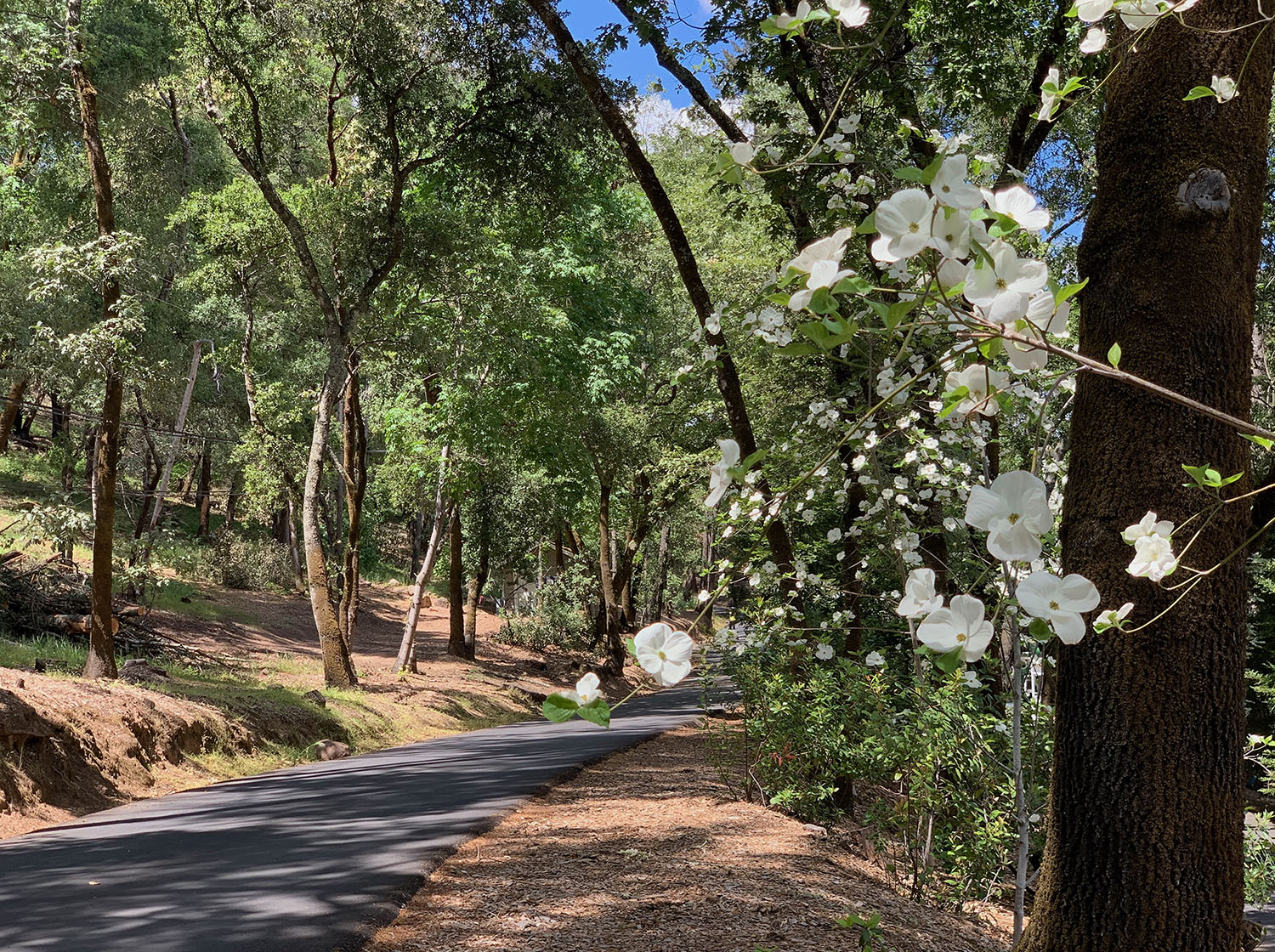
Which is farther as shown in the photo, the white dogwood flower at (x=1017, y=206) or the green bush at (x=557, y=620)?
the green bush at (x=557, y=620)

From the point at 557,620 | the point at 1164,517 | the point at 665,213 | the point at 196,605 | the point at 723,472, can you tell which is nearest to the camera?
the point at 723,472

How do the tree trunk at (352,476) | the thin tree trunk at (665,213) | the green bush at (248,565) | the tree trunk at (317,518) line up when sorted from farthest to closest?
1. the green bush at (248,565)
2. the tree trunk at (352,476)
3. the tree trunk at (317,518)
4. the thin tree trunk at (665,213)

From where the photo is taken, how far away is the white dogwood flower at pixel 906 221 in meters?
1.12

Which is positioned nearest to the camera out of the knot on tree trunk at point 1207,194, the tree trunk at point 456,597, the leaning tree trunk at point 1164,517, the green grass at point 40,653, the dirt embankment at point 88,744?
the leaning tree trunk at point 1164,517

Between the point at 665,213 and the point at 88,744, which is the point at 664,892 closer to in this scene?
the point at 665,213

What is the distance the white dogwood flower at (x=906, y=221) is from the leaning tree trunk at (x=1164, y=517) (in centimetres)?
129

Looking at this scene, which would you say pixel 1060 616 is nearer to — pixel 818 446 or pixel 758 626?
pixel 818 446

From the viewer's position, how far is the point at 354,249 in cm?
1453

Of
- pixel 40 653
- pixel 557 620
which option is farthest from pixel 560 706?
pixel 557 620

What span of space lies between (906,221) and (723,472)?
0.49m

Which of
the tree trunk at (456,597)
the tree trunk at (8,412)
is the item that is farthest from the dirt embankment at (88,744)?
the tree trunk at (8,412)

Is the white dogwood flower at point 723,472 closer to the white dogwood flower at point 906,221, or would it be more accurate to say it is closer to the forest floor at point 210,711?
the white dogwood flower at point 906,221

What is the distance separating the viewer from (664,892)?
5.37m

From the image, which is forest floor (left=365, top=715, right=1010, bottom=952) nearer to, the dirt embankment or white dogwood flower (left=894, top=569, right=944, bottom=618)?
white dogwood flower (left=894, top=569, right=944, bottom=618)
